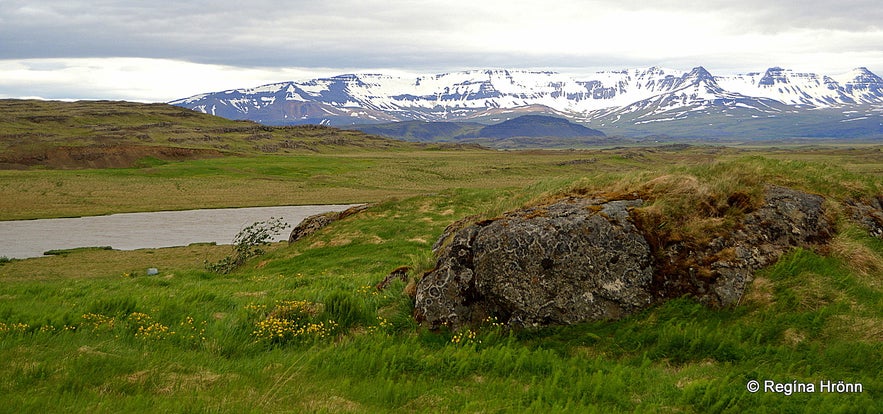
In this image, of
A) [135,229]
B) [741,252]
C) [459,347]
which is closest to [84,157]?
[135,229]

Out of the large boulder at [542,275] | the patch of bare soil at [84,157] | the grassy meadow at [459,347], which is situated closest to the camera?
the grassy meadow at [459,347]

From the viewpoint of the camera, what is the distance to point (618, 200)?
41.1 feet

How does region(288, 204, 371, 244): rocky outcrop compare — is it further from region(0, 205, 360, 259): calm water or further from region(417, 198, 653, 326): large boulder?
region(417, 198, 653, 326): large boulder

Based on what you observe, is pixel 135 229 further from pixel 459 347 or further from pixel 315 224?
pixel 459 347

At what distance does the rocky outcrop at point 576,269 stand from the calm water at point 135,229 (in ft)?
116

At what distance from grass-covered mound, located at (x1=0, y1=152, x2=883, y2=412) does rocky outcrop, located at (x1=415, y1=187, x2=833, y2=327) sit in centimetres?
31

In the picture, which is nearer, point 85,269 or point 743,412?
point 743,412

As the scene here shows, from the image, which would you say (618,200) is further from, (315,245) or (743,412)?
(315,245)

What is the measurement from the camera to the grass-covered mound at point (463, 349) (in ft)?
25.2

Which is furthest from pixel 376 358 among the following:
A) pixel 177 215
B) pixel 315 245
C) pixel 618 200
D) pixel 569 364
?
pixel 177 215

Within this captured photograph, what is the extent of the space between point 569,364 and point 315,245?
2159 centimetres

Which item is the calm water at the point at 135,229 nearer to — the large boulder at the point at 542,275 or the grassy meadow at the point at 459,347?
the grassy meadow at the point at 459,347

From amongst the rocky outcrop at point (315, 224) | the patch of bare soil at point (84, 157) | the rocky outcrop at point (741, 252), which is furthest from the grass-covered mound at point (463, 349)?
the patch of bare soil at point (84, 157)

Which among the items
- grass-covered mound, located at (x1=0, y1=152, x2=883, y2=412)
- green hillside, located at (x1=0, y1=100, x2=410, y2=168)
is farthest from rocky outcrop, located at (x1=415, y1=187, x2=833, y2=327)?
green hillside, located at (x1=0, y1=100, x2=410, y2=168)
